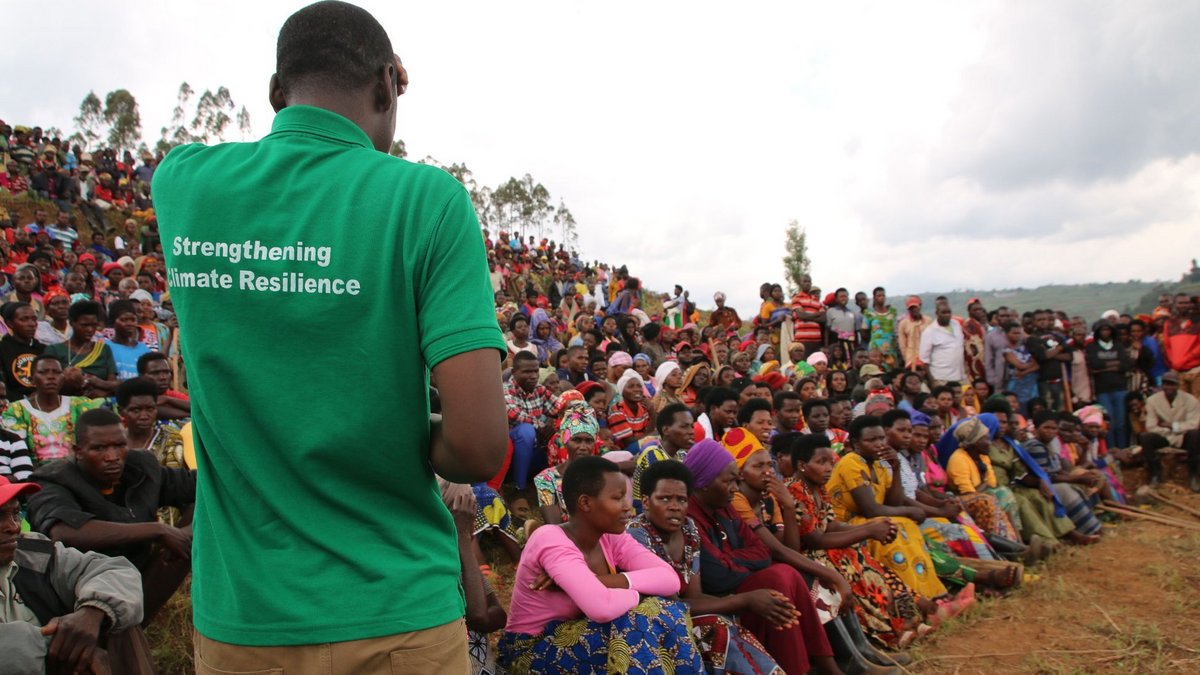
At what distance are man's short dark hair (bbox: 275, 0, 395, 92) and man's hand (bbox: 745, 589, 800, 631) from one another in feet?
11.5

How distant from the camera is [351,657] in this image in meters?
1.15

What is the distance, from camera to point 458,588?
50.4 inches

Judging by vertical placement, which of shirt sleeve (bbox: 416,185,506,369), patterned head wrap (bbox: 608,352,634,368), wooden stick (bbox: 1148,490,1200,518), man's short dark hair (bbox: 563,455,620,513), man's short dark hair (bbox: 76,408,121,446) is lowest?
wooden stick (bbox: 1148,490,1200,518)

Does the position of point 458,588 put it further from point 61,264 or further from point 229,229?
point 61,264

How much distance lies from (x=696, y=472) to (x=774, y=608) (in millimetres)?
942

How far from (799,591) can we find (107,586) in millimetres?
3235

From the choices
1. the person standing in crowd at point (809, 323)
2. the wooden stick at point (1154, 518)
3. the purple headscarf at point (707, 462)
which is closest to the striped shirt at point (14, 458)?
the purple headscarf at point (707, 462)

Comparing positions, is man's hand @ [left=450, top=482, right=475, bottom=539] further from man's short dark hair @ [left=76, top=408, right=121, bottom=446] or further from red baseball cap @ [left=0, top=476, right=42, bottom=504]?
man's short dark hair @ [left=76, top=408, right=121, bottom=446]

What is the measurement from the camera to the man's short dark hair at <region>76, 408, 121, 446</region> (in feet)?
11.7

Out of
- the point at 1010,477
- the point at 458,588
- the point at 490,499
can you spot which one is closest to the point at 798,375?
the point at 1010,477

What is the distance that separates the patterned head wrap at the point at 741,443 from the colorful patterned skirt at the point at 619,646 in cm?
215

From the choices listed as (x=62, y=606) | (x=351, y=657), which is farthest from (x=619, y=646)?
(x=351, y=657)

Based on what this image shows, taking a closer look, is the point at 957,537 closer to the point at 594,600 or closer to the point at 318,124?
the point at 594,600

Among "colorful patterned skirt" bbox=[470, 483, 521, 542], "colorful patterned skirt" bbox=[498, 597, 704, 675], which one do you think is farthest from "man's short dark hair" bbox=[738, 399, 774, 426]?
"colorful patterned skirt" bbox=[498, 597, 704, 675]
